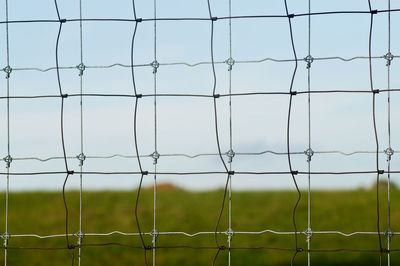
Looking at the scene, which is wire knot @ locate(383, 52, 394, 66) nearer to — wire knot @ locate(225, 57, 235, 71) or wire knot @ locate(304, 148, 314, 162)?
wire knot @ locate(304, 148, 314, 162)

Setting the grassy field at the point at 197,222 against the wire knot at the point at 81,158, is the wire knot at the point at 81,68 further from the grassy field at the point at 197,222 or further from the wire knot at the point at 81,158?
the grassy field at the point at 197,222

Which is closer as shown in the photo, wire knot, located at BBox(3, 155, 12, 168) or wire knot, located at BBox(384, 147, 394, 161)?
wire knot, located at BBox(384, 147, 394, 161)

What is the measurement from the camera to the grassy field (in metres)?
3.88

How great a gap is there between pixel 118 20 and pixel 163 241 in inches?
95.5

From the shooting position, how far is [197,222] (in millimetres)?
4375

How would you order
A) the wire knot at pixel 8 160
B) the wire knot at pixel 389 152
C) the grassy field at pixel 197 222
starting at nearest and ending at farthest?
the wire knot at pixel 389 152 → the wire knot at pixel 8 160 → the grassy field at pixel 197 222

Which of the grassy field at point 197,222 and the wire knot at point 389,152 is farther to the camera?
→ the grassy field at point 197,222

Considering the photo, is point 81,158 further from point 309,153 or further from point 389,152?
point 389,152

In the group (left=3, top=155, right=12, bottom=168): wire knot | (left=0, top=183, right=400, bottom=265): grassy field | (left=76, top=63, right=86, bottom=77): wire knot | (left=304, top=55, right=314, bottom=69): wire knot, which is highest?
(left=304, top=55, right=314, bottom=69): wire knot

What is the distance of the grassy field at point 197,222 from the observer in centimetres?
388

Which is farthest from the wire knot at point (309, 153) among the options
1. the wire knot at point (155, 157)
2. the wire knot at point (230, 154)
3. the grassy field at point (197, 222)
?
the grassy field at point (197, 222)

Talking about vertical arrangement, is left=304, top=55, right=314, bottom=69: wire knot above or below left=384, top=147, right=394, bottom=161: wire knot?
above

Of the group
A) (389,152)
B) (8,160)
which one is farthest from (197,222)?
(389,152)

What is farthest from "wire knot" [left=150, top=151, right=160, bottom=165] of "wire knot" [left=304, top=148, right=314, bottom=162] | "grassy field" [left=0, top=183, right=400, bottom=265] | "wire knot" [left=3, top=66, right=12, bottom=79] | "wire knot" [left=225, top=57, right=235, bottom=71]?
"grassy field" [left=0, top=183, right=400, bottom=265]
